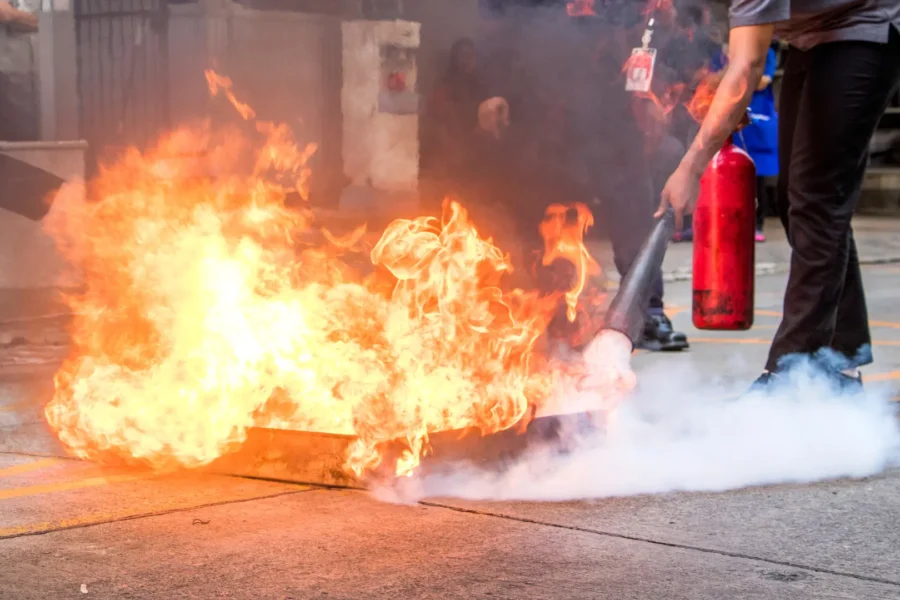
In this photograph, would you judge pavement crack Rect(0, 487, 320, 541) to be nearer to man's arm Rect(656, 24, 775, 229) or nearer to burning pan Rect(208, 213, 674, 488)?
burning pan Rect(208, 213, 674, 488)

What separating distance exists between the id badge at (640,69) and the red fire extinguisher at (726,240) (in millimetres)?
662

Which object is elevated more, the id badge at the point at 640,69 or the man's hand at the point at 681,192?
the id badge at the point at 640,69

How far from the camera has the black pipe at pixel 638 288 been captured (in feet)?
13.6

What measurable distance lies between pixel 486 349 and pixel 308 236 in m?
6.93

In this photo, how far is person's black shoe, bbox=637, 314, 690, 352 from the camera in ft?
21.7

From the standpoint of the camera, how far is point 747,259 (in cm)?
588

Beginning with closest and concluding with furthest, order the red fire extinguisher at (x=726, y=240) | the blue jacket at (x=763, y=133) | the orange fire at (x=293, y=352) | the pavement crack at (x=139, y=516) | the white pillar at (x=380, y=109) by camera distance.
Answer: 1. the pavement crack at (x=139, y=516)
2. the orange fire at (x=293, y=352)
3. the red fire extinguisher at (x=726, y=240)
4. the blue jacket at (x=763, y=133)
5. the white pillar at (x=380, y=109)

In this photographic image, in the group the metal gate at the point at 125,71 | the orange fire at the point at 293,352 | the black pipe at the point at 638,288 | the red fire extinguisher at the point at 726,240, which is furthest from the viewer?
the metal gate at the point at 125,71

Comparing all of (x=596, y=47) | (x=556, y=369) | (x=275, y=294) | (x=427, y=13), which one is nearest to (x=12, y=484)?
(x=275, y=294)

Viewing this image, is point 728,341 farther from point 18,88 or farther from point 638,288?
point 18,88

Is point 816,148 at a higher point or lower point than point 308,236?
higher

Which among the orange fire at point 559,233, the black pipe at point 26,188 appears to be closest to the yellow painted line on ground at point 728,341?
the orange fire at point 559,233

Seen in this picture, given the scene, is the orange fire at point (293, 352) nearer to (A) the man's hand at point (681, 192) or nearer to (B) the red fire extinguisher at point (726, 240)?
(A) the man's hand at point (681, 192)

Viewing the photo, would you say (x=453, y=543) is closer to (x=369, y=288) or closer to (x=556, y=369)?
(x=556, y=369)
